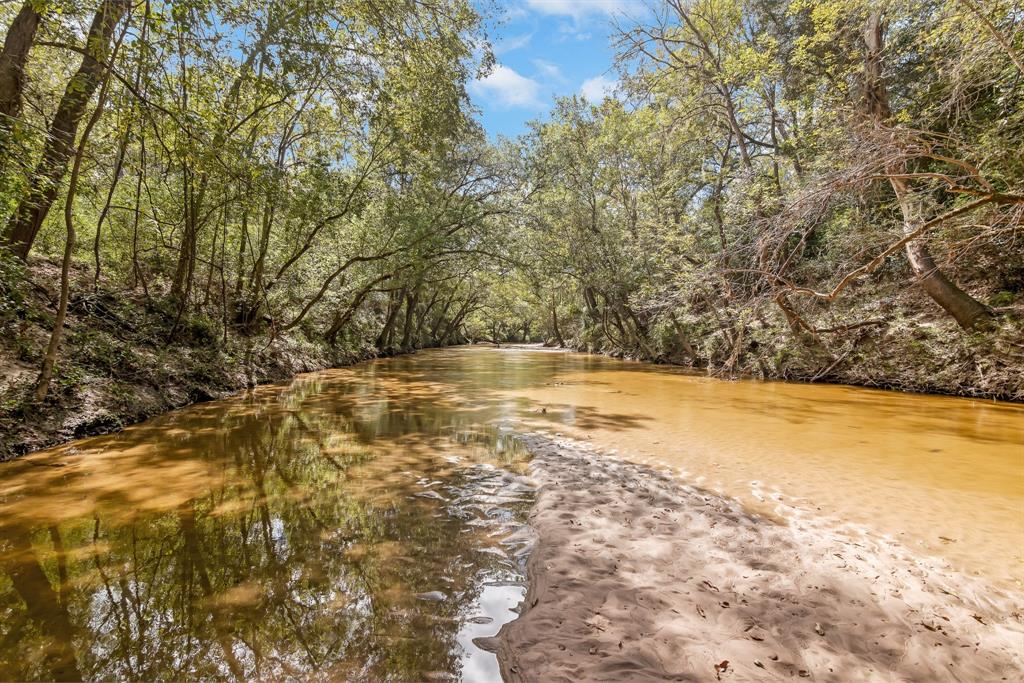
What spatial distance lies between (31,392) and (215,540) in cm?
481

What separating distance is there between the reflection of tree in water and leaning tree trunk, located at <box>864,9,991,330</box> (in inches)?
422

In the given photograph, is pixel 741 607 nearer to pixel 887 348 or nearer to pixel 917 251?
pixel 917 251

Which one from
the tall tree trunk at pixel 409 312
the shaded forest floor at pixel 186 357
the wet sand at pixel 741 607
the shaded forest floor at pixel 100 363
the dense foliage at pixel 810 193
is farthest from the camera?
the tall tree trunk at pixel 409 312

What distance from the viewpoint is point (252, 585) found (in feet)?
8.63

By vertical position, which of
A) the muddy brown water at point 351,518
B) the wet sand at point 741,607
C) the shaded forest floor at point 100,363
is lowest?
the muddy brown water at point 351,518

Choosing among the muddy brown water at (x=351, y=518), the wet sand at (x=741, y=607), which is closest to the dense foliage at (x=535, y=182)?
the muddy brown water at (x=351, y=518)

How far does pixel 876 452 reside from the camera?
5.70 meters

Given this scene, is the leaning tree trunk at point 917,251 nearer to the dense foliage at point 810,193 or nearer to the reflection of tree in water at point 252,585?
the dense foliage at point 810,193

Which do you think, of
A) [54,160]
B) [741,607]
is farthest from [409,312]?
[741,607]

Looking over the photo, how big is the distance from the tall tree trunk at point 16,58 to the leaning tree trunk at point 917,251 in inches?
566

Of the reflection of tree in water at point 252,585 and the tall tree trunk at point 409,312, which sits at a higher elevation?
the tall tree trunk at point 409,312

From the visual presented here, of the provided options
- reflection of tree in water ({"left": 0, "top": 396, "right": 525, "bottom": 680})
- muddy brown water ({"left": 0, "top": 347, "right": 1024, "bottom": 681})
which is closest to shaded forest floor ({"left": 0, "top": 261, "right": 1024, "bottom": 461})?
muddy brown water ({"left": 0, "top": 347, "right": 1024, "bottom": 681})

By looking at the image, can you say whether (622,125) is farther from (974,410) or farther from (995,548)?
(995,548)

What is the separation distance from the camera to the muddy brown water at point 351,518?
84.2 inches
